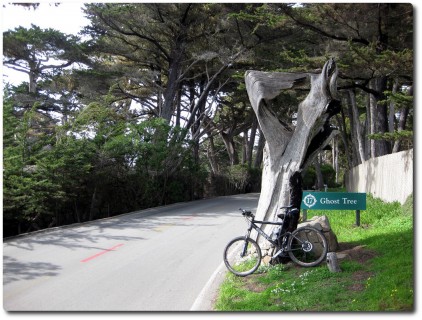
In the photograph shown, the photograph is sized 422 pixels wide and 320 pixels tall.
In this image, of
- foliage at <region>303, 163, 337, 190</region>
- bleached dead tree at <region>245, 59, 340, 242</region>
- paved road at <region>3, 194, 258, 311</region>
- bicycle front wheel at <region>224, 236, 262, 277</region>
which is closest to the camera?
paved road at <region>3, 194, 258, 311</region>

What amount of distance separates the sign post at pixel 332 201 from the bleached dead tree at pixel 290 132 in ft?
3.95

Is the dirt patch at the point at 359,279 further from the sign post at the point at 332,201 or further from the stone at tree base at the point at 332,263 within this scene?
the sign post at the point at 332,201

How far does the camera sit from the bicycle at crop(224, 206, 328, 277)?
6811 millimetres

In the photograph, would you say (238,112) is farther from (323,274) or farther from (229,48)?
(323,274)

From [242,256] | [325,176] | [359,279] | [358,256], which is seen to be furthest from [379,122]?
[325,176]

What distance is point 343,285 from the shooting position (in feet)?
19.4

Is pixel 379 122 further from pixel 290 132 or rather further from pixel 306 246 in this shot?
pixel 306 246

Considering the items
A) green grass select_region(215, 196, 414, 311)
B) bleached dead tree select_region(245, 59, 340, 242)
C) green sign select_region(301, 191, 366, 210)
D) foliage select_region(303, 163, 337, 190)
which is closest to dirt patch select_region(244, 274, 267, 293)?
green grass select_region(215, 196, 414, 311)

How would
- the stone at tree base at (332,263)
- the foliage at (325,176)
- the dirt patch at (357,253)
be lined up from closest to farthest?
the stone at tree base at (332,263) → the dirt patch at (357,253) → the foliage at (325,176)

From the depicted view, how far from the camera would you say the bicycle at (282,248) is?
22.3 feet

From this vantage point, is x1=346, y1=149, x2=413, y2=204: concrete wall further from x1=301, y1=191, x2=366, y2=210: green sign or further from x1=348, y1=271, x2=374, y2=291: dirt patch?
x1=348, y1=271, x2=374, y2=291: dirt patch

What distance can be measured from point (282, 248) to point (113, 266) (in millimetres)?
2856

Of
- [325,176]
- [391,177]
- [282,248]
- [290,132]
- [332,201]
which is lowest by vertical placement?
[282,248]

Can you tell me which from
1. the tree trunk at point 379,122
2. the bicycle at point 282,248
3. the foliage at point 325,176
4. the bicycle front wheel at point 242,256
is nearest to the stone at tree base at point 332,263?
the bicycle at point 282,248
